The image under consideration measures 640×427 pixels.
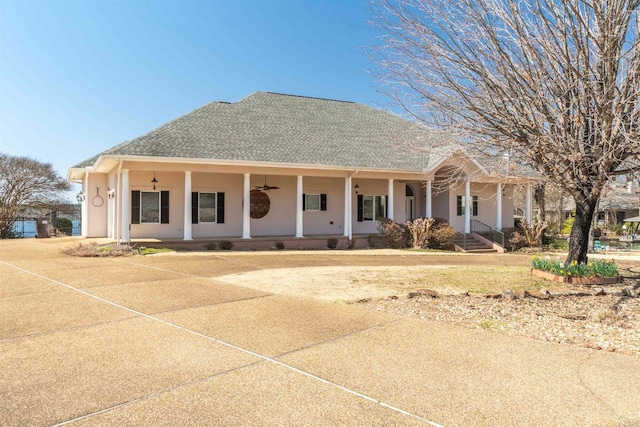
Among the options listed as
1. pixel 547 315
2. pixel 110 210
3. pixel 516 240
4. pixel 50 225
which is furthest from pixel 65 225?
pixel 547 315

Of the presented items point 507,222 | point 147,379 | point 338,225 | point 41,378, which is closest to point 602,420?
point 147,379

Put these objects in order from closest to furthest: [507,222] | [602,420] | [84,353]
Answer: [602,420] → [84,353] → [507,222]

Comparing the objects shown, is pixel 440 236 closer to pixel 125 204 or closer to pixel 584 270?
pixel 584 270

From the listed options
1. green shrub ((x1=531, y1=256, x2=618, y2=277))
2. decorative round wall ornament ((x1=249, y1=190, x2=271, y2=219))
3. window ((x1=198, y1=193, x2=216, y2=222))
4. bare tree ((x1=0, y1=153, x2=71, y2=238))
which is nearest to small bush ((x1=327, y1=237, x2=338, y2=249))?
decorative round wall ornament ((x1=249, y1=190, x2=271, y2=219))

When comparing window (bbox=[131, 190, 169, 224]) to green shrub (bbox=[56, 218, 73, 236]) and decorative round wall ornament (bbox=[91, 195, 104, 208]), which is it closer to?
decorative round wall ornament (bbox=[91, 195, 104, 208])

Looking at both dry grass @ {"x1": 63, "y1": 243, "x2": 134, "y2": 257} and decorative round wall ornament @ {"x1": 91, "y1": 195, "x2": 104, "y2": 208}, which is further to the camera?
decorative round wall ornament @ {"x1": 91, "y1": 195, "x2": 104, "y2": 208}

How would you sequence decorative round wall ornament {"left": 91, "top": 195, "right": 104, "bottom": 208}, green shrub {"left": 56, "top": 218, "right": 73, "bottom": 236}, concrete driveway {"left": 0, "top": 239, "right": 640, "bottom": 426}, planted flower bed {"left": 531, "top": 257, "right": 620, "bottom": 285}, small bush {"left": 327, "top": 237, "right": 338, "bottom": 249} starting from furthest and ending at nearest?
green shrub {"left": 56, "top": 218, "right": 73, "bottom": 236}, decorative round wall ornament {"left": 91, "top": 195, "right": 104, "bottom": 208}, small bush {"left": 327, "top": 237, "right": 338, "bottom": 249}, planted flower bed {"left": 531, "top": 257, "right": 620, "bottom": 285}, concrete driveway {"left": 0, "top": 239, "right": 640, "bottom": 426}

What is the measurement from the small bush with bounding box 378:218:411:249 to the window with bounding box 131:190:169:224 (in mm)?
9410

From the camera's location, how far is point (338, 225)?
844 inches

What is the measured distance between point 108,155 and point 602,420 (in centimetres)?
1536

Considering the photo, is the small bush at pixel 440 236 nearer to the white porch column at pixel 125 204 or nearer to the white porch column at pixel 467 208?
the white porch column at pixel 467 208

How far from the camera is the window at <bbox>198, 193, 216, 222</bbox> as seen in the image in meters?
19.0

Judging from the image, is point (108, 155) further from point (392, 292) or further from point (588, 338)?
point (588, 338)

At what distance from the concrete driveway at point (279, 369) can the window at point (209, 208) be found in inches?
450
